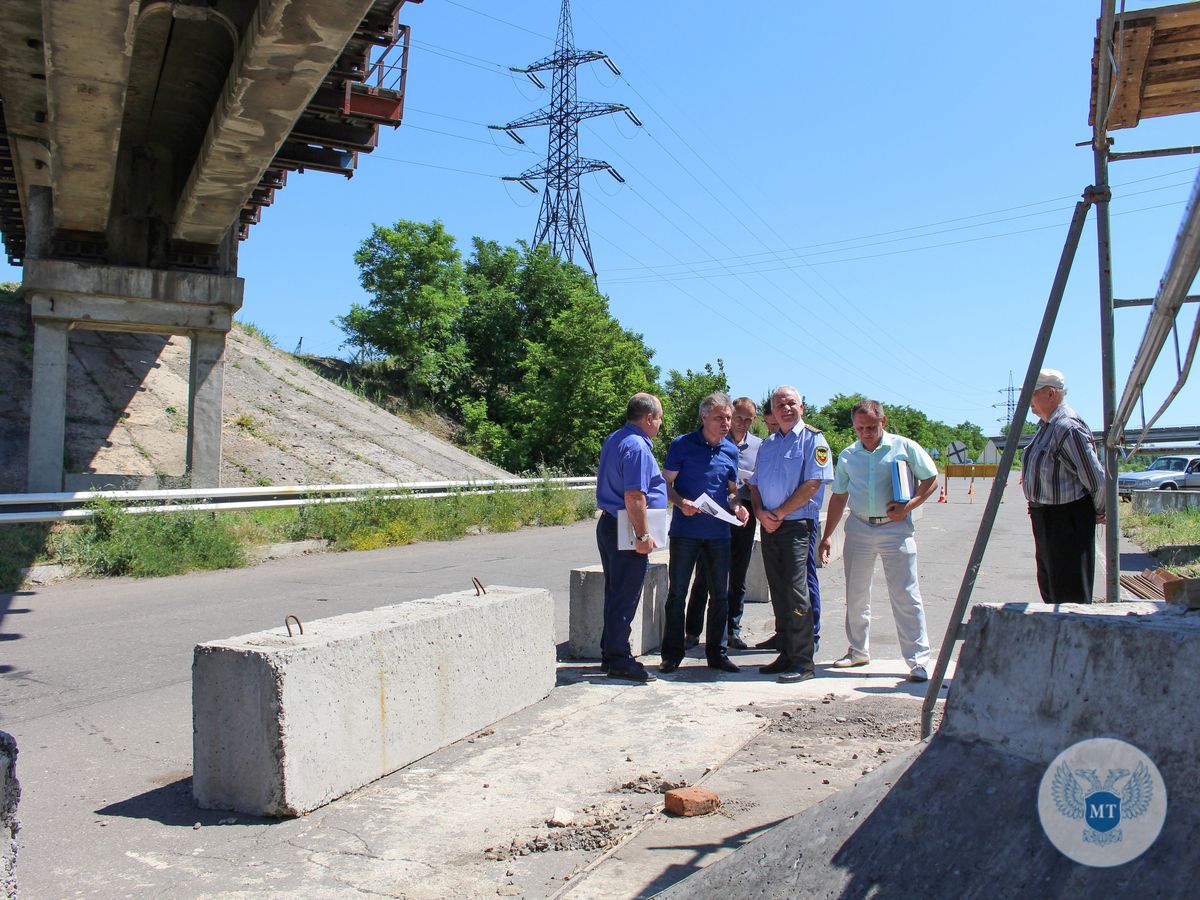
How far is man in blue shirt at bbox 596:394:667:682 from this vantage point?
6316mm

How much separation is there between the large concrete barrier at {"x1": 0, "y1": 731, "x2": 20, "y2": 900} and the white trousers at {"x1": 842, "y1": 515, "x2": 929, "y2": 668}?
Answer: 17.5 ft

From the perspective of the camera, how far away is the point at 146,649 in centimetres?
750

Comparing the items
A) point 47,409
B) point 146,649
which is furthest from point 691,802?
point 47,409

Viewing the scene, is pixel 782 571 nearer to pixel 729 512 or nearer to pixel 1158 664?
pixel 729 512

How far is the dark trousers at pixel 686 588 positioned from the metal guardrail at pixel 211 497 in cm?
838

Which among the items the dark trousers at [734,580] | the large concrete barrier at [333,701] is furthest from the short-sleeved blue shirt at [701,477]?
the large concrete barrier at [333,701]

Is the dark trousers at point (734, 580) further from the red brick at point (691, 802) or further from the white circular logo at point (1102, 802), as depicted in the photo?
the white circular logo at point (1102, 802)

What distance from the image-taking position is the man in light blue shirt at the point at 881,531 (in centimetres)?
655

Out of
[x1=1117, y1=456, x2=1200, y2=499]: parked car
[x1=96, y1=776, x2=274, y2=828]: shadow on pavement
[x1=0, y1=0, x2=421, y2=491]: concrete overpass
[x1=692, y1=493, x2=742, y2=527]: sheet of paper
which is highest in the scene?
[x1=0, y1=0, x2=421, y2=491]: concrete overpass

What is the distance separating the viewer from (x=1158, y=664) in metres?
2.56

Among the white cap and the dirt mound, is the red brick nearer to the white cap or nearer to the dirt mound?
the white cap

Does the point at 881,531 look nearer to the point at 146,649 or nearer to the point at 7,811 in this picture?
the point at 7,811

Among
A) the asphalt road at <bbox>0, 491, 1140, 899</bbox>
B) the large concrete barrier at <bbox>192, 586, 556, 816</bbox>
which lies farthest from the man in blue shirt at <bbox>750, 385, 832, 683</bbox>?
the large concrete barrier at <bbox>192, 586, 556, 816</bbox>

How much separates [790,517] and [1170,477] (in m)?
34.1
